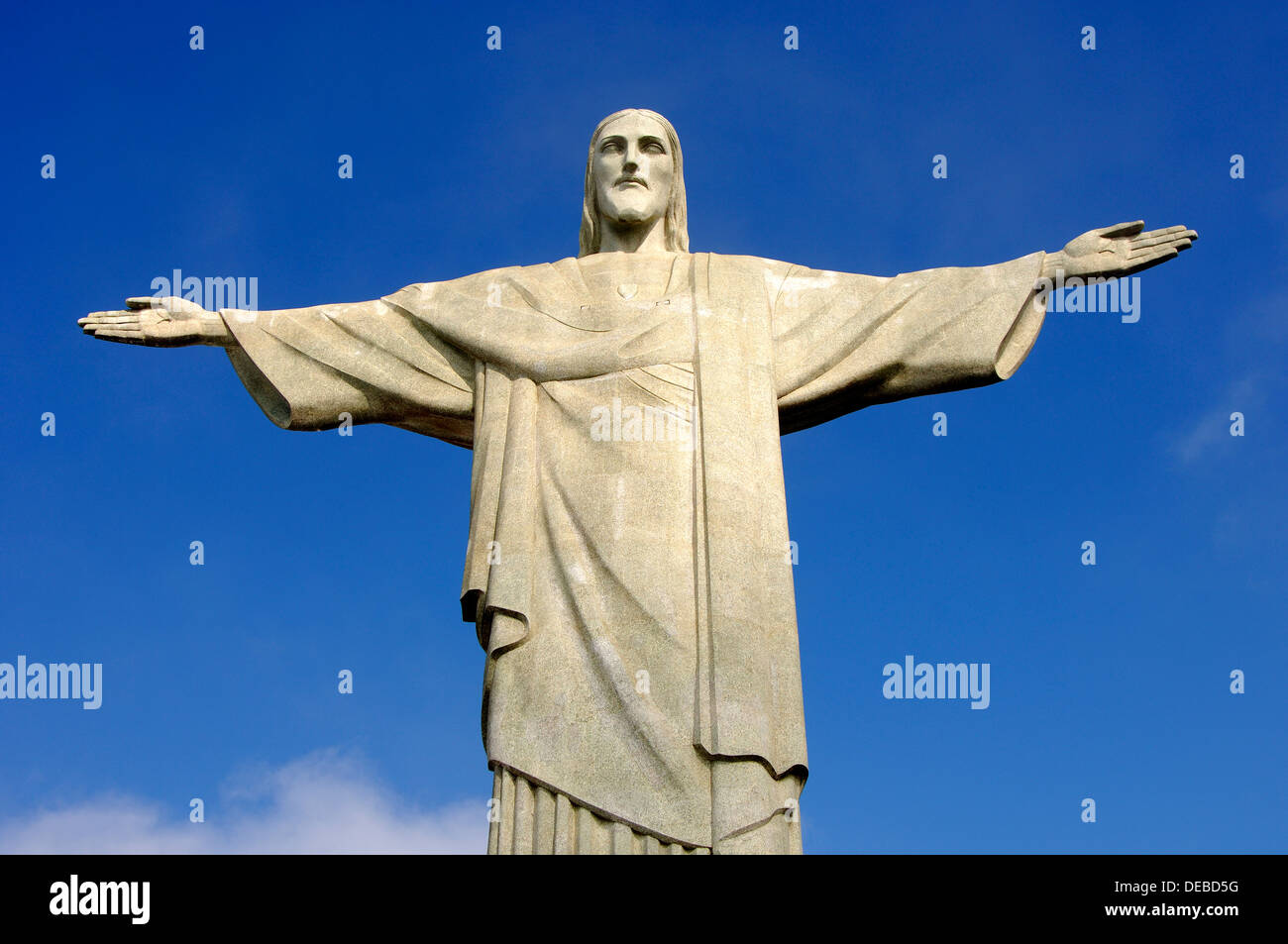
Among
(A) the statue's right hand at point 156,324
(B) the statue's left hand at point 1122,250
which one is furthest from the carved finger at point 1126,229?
(A) the statue's right hand at point 156,324

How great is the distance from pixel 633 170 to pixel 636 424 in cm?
262

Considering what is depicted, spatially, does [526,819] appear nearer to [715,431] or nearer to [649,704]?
[649,704]

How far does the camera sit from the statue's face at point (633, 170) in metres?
14.7

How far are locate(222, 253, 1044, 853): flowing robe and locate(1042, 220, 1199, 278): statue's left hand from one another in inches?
12.9

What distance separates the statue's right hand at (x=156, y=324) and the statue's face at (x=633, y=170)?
3355 millimetres

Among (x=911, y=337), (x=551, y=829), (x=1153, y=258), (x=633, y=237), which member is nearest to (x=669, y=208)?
(x=633, y=237)

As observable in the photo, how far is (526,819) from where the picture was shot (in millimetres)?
11984

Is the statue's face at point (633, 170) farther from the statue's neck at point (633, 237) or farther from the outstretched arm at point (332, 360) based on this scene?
the outstretched arm at point (332, 360)

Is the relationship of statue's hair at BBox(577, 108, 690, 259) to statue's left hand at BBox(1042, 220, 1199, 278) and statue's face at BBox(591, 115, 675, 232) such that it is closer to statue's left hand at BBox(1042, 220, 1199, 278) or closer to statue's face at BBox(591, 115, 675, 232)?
statue's face at BBox(591, 115, 675, 232)

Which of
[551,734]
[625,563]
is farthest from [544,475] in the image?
[551,734]

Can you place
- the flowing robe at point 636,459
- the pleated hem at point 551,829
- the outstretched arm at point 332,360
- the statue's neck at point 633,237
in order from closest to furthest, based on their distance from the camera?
the pleated hem at point 551,829
the flowing robe at point 636,459
the outstretched arm at point 332,360
the statue's neck at point 633,237
